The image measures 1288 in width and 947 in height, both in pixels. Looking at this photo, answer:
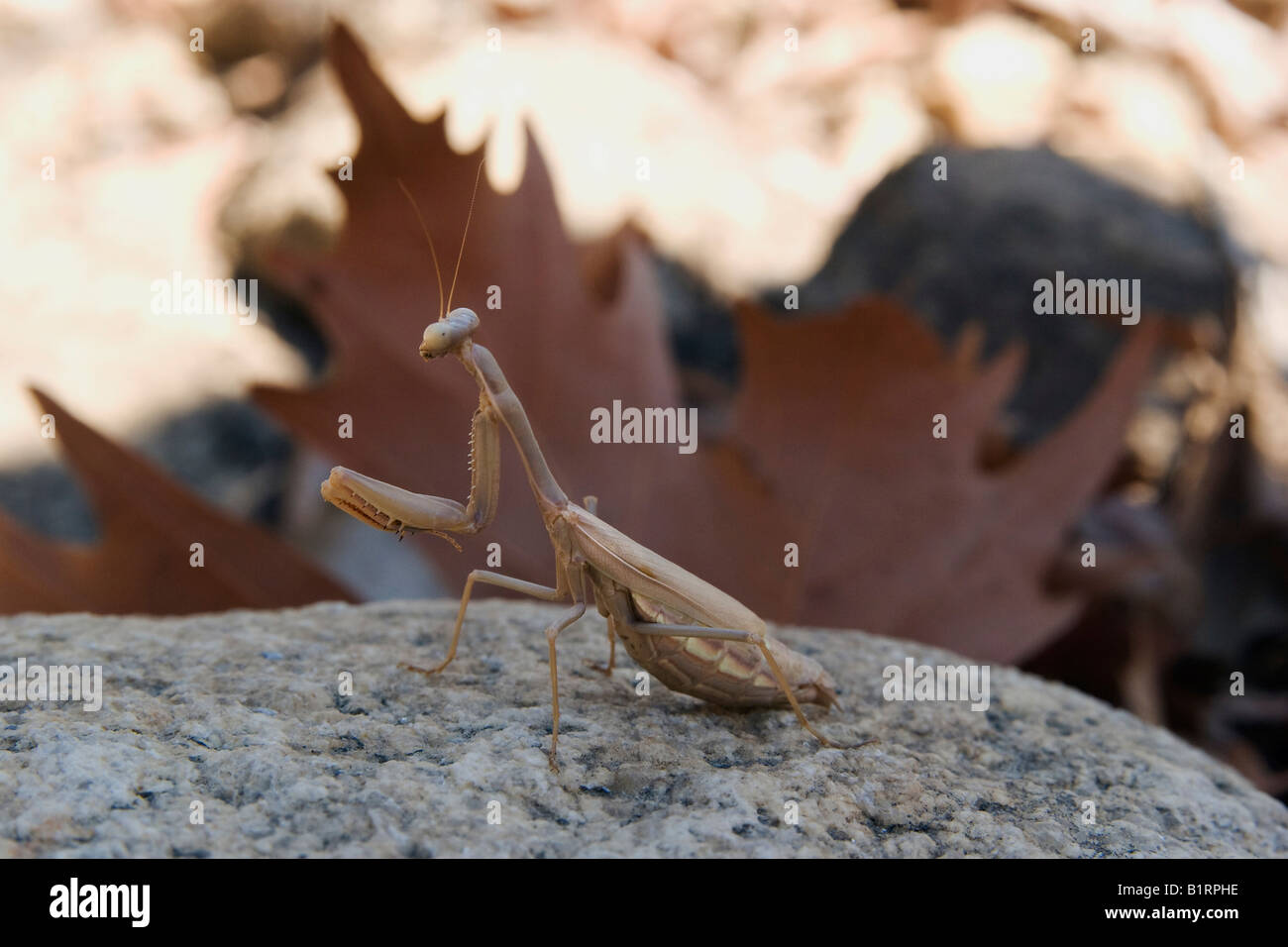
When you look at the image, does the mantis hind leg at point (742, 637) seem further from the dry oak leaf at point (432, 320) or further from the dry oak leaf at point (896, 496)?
the dry oak leaf at point (896, 496)

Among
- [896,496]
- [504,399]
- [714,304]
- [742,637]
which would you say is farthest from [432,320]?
[714,304]

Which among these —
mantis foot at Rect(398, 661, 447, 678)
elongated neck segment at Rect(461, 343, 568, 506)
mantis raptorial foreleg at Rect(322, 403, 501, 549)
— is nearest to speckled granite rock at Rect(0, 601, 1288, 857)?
mantis foot at Rect(398, 661, 447, 678)

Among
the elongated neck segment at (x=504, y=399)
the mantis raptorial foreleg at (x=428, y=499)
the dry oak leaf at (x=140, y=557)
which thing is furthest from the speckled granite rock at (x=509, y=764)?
the elongated neck segment at (x=504, y=399)

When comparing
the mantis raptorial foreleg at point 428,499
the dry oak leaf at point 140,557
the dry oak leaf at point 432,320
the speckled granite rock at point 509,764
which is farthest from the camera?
the dry oak leaf at point 432,320

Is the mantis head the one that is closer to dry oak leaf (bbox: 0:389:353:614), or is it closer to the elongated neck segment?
the elongated neck segment

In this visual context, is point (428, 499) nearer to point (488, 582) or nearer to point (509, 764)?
point (488, 582)

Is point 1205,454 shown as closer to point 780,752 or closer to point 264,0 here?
point 780,752
